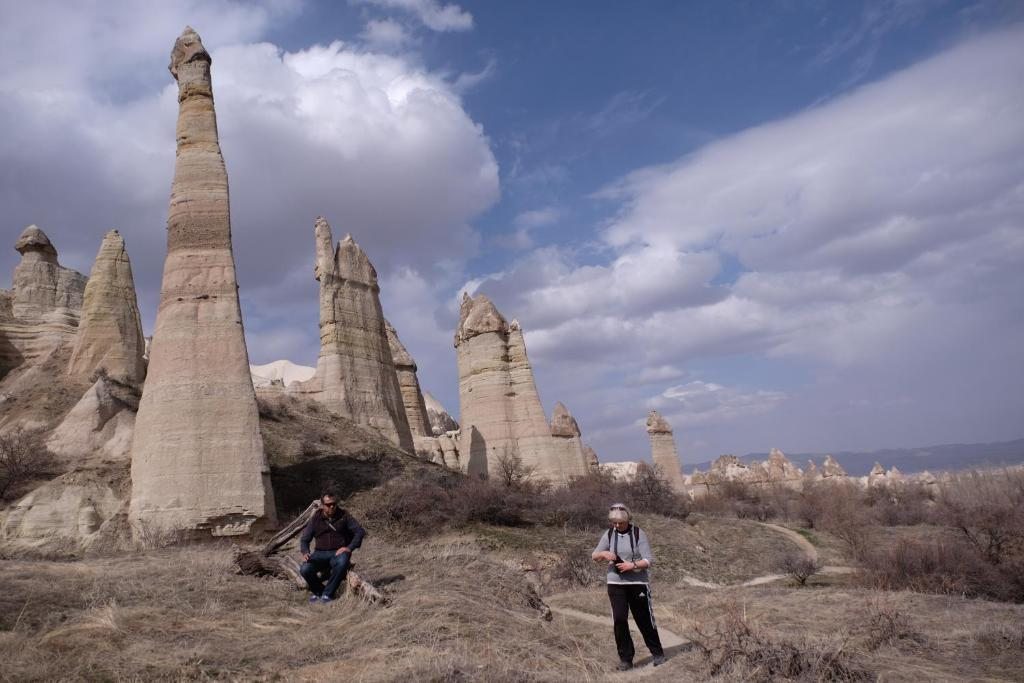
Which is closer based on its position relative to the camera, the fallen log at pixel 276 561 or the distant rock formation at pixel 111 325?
the fallen log at pixel 276 561

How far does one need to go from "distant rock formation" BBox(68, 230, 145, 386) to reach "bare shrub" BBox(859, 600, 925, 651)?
825 inches

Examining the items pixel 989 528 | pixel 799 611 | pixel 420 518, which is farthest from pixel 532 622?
pixel 989 528

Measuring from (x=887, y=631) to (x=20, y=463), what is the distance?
51.6ft

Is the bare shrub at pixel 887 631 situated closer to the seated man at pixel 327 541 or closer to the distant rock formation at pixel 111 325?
the seated man at pixel 327 541

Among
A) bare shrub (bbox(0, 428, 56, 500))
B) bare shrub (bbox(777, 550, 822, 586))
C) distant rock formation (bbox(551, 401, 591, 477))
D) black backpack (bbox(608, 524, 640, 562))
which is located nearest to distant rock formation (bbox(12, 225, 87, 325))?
bare shrub (bbox(0, 428, 56, 500))

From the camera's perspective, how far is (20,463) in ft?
44.8

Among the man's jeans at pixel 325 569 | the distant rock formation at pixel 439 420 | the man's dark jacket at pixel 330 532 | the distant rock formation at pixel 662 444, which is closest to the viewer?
the man's jeans at pixel 325 569

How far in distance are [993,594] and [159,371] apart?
15711 mm

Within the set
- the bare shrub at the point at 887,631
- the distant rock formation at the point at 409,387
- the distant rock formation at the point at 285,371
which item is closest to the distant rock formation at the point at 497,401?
the distant rock formation at the point at 409,387

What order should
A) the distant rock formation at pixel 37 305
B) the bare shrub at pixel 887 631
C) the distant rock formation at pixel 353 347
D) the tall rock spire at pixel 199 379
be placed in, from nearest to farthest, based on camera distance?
1. the bare shrub at pixel 887 631
2. the tall rock spire at pixel 199 379
3. the distant rock formation at pixel 353 347
4. the distant rock formation at pixel 37 305

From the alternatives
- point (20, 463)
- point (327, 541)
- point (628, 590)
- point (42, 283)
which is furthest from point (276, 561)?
point (42, 283)

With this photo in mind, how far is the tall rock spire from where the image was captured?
12164 millimetres

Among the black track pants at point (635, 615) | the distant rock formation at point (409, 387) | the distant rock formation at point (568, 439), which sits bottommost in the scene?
the black track pants at point (635, 615)

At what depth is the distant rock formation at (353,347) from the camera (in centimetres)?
2253
